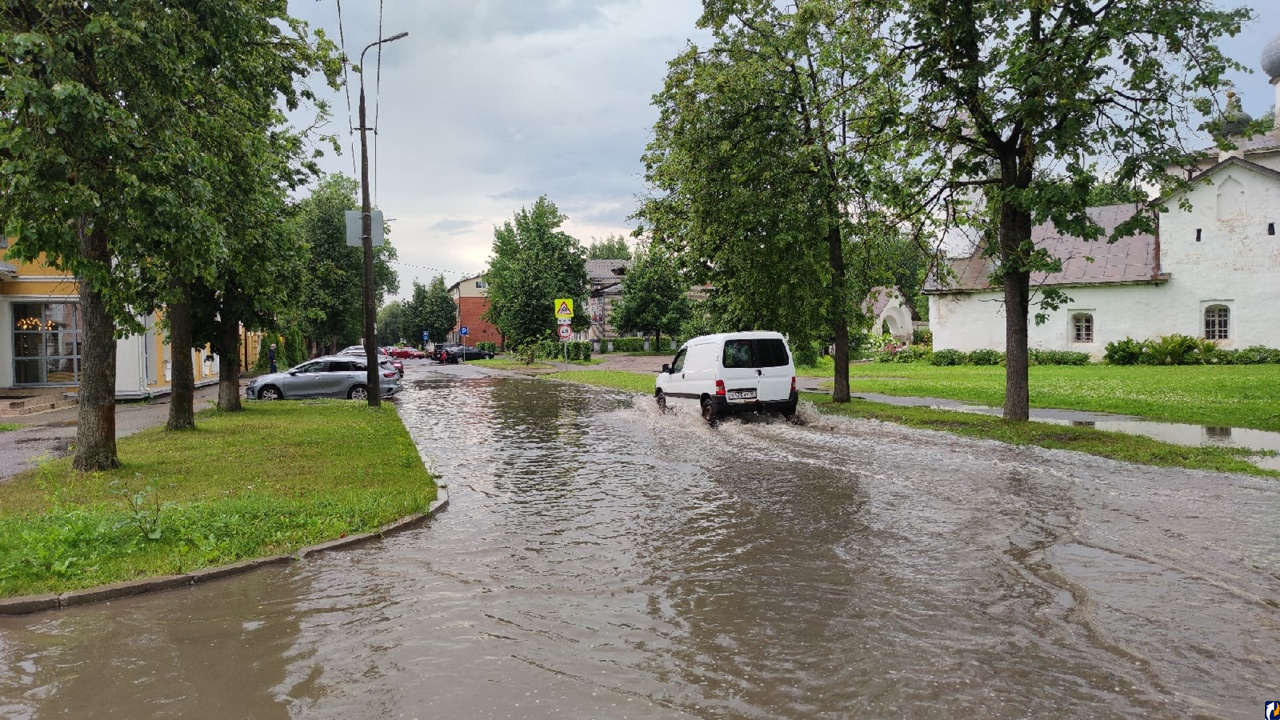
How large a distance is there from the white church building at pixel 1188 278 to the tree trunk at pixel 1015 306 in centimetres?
1692

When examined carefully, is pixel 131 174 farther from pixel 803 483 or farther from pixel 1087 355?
pixel 1087 355

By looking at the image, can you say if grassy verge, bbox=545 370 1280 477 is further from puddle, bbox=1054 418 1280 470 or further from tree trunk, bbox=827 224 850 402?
tree trunk, bbox=827 224 850 402

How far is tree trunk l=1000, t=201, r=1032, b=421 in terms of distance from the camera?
14.6 metres

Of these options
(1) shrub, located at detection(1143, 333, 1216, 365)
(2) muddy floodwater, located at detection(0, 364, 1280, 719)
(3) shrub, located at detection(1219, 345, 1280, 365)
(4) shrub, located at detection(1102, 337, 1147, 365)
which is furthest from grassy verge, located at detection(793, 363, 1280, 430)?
(2) muddy floodwater, located at detection(0, 364, 1280, 719)

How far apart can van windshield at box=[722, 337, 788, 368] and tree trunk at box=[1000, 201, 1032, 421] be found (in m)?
4.34

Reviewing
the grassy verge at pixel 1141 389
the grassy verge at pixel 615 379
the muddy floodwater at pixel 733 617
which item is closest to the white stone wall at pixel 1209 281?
the grassy verge at pixel 1141 389

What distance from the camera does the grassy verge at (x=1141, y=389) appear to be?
16125 mm

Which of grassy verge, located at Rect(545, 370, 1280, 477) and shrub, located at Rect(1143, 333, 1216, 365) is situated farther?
shrub, located at Rect(1143, 333, 1216, 365)

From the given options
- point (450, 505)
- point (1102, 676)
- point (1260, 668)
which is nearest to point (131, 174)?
point (450, 505)

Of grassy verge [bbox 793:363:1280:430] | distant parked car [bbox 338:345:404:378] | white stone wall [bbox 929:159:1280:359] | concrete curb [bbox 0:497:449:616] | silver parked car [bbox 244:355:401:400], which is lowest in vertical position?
concrete curb [bbox 0:497:449:616]

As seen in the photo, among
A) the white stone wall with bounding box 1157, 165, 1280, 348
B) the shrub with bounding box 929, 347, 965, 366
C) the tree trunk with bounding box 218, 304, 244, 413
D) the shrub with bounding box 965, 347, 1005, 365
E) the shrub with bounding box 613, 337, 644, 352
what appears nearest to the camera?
the tree trunk with bounding box 218, 304, 244, 413

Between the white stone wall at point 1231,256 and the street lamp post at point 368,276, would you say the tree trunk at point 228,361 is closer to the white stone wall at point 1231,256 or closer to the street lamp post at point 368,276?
the street lamp post at point 368,276

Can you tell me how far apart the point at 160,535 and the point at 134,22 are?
590 centimetres

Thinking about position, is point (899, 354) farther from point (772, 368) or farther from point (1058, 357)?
point (772, 368)
